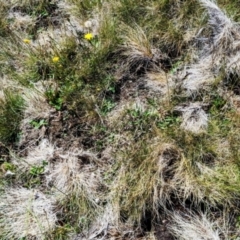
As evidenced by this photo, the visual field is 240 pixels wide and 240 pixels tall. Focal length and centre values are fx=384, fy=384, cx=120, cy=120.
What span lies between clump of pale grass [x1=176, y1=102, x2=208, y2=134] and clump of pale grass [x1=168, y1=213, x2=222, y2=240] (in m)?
0.77

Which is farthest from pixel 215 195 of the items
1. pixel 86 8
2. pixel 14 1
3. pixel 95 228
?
pixel 14 1

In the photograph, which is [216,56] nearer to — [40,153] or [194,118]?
[194,118]

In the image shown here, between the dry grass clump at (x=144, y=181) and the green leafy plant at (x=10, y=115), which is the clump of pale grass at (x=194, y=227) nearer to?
the dry grass clump at (x=144, y=181)

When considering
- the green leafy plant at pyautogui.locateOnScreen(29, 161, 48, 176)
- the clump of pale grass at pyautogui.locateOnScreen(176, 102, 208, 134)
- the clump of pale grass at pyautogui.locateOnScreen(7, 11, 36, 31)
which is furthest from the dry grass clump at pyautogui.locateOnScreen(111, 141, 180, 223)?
the clump of pale grass at pyautogui.locateOnScreen(7, 11, 36, 31)

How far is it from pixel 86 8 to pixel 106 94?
1.30 meters

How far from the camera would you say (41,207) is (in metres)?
3.14

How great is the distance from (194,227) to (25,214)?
1337 millimetres

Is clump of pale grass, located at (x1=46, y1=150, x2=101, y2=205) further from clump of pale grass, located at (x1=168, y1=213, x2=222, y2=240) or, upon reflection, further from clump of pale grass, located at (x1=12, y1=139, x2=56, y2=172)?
clump of pale grass, located at (x1=168, y1=213, x2=222, y2=240)

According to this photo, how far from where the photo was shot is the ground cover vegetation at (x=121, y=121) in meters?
2.97

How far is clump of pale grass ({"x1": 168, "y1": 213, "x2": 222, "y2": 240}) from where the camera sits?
110 inches

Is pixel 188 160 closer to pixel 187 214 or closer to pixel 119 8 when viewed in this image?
pixel 187 214

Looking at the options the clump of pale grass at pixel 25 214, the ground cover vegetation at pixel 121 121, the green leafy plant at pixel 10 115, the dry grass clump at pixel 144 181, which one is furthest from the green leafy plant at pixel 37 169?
the dry grass clump at pixel 144 181

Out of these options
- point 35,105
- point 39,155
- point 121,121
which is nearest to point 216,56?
point 121,121

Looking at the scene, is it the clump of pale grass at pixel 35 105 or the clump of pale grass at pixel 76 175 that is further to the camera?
the clump of pale grass at pixel 35 105
